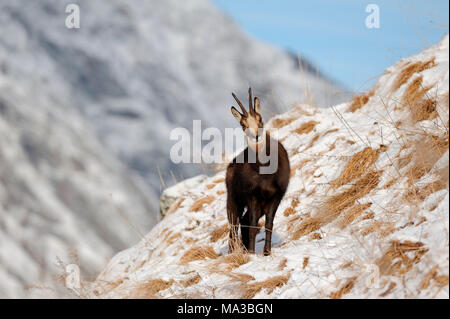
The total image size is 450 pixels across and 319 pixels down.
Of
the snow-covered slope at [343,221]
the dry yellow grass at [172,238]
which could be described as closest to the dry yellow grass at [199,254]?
the snow-covered slope at [343,221]

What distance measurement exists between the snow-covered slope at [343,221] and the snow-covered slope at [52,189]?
33.5 m

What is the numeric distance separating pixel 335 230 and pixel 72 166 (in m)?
58.7

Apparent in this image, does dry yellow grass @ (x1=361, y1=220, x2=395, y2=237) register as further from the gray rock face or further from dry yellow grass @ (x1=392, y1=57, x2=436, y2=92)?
the gray rock face

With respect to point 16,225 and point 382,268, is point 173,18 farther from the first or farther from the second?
point 382,268

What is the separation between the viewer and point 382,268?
3146 mm

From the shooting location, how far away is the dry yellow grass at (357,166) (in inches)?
218

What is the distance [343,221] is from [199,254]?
73.4 inches

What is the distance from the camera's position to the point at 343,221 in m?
4.63

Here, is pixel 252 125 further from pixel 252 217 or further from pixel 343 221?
pixel 343 221

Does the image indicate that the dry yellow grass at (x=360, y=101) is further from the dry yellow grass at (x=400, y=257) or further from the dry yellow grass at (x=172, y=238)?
the dry yellow grass at (x=400, y=257)

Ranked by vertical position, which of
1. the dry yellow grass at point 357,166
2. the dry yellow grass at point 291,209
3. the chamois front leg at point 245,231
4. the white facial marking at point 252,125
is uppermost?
the white facial marking at point 252,125

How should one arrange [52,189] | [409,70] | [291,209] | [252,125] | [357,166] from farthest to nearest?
1. [52,189]
2. [409,70]
3. [291,209]
4. [357,166]
5. [252,125]

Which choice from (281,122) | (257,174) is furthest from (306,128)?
(257,174)
